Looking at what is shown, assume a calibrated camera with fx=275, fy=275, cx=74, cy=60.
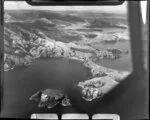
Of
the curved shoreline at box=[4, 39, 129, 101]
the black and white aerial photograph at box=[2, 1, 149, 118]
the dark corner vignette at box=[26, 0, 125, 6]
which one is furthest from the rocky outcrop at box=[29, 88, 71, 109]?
the dark corner vignette at box=[26, 0, 125, 6]

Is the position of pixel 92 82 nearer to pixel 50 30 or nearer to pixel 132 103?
pixel 132 103

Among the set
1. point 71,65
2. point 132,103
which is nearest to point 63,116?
point 71,65

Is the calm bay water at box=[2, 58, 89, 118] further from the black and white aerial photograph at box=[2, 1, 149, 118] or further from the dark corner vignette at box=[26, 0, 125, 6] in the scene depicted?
the dark corner vignette at box=[26, 0, 125, 6]

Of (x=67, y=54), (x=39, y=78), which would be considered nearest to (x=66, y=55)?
(x=67, y=54)

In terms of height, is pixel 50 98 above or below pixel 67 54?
below

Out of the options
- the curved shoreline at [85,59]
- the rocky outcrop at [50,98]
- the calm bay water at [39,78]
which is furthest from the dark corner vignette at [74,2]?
the rocky outcrop at [50,98]

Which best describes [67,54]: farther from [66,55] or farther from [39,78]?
[39,78]

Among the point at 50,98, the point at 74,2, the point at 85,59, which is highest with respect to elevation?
the point at 74,2

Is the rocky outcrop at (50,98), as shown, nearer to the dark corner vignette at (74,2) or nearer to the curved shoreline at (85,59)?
the curved shoreline at (85,59)

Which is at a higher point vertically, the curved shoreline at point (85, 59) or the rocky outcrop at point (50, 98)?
the curved shoreline at point (85, 59)
